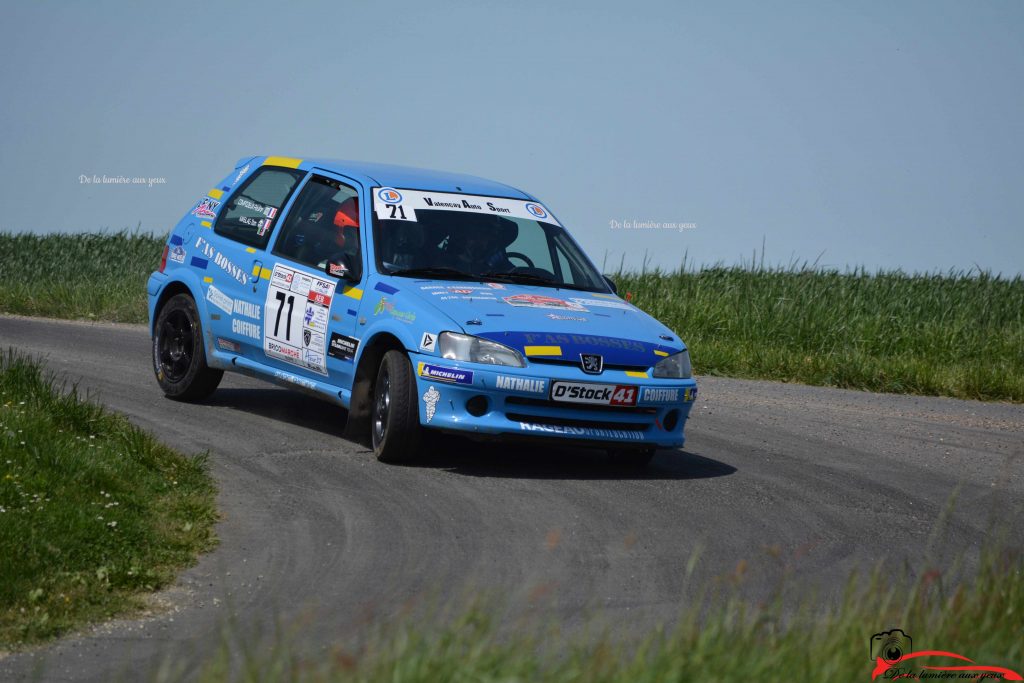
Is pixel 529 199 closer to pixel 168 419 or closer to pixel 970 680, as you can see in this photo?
pixel 168 419

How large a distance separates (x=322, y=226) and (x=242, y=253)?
80cm

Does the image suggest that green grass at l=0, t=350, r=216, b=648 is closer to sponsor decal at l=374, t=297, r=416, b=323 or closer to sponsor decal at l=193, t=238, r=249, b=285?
sponsor decal at l=374, t=297, r=416, b=323

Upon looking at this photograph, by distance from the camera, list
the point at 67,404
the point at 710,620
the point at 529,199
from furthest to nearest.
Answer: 1. the point at 529,199
2. the point at 67,404
3. the point at 710,620

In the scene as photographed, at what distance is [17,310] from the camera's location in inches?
776

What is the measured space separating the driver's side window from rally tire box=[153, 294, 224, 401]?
1.06 meters

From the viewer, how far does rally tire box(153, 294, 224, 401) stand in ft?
34.1

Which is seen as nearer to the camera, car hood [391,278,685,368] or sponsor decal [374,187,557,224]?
car hood [391,278,685,368]

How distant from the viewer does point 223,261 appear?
10.3 m

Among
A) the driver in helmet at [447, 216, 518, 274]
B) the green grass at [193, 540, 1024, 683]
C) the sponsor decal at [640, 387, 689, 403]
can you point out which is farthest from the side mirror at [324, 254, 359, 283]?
the green grass at [193, 540, 1024, 683]

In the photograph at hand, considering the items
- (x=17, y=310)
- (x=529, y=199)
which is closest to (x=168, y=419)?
(x=529, y=199)

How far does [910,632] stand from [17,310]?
17.4m

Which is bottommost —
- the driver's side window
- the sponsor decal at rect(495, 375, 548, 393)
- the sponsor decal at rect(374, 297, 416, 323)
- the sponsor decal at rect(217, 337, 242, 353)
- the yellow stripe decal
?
the sponsor decal at rect(217, 337, 242, 353)

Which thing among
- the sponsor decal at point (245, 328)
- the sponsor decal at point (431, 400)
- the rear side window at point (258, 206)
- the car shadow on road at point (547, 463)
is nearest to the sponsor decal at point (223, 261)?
the rear side window at point (258, 206)

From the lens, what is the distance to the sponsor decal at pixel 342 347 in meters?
8.84
